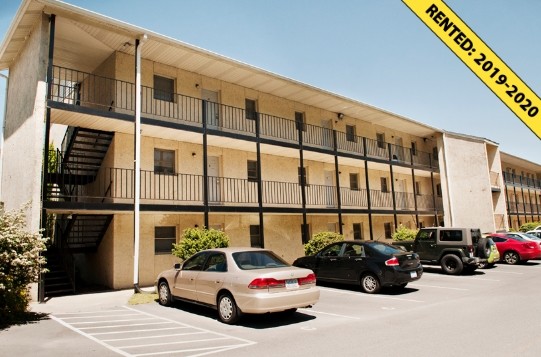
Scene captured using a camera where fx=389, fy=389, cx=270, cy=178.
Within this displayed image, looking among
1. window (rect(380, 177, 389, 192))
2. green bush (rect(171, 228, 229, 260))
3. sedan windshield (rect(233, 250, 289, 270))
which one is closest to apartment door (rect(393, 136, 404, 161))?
window (rect(380, 177, 389, 192))

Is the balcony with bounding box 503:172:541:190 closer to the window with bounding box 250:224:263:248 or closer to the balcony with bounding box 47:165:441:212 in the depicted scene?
the balcony with bounding box 47:165:441:212

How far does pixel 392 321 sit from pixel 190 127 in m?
9.73

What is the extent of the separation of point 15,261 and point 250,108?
1258cm

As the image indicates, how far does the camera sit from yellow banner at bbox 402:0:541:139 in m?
2.86

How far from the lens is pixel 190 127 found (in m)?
14.4

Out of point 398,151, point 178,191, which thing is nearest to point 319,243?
point 178,191

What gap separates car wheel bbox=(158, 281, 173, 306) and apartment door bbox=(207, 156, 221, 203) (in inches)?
253

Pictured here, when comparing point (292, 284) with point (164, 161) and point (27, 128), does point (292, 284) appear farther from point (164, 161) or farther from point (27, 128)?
point (27, 128)

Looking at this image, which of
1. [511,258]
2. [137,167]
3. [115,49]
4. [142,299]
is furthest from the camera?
[511,258]

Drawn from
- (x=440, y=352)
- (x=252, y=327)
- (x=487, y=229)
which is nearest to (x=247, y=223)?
(x=252, y=327)

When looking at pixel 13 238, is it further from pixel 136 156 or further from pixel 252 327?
pixel 252 327

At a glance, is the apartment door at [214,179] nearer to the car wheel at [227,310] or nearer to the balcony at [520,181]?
the car wheel at [227,310]

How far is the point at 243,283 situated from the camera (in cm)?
747

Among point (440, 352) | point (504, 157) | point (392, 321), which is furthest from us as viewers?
point (504, 157)
